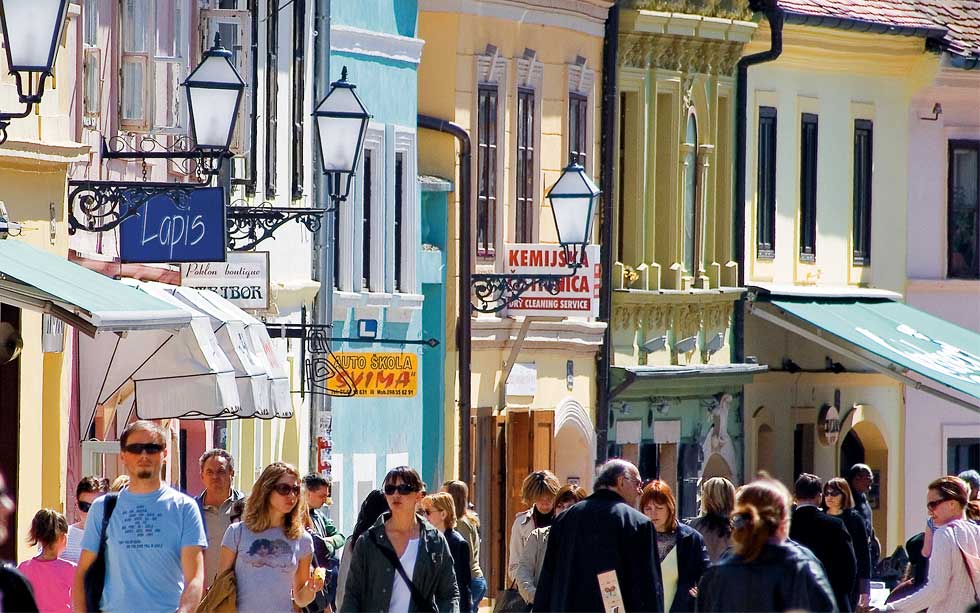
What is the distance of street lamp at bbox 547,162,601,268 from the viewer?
28.5m

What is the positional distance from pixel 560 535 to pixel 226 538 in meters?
1.74

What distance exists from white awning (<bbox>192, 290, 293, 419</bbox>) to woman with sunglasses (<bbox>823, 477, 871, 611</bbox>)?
12.6 feet

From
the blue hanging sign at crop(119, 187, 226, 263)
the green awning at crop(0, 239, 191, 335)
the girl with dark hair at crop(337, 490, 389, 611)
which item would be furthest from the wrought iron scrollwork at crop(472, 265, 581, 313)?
the girl with dark hair at crop(337, 490, 389, 611)

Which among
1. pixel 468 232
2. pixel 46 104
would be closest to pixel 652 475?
pixel 468 232

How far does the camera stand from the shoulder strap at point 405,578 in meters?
13.8

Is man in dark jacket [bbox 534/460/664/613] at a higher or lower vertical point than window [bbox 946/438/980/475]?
higher

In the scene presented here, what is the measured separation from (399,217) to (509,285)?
129cm

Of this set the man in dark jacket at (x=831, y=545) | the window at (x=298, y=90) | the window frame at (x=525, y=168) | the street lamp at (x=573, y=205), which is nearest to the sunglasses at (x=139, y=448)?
the man in dark jacket at (x=831, y=545)

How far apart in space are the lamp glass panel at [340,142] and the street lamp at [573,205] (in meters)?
7.37

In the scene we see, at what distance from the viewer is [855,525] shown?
20.6 metres

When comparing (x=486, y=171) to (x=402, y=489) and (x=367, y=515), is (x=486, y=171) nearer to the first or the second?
(x=367, y=515)

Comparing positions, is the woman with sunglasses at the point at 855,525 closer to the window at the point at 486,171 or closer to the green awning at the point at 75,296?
the green awning at the point at 75,296

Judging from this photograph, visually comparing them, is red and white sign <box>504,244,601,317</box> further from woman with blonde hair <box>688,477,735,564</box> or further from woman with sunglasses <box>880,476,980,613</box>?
woman with sunglasses <box>880,476,980,613</box>

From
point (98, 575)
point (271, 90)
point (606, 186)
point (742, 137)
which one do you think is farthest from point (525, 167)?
point (98, 575)
